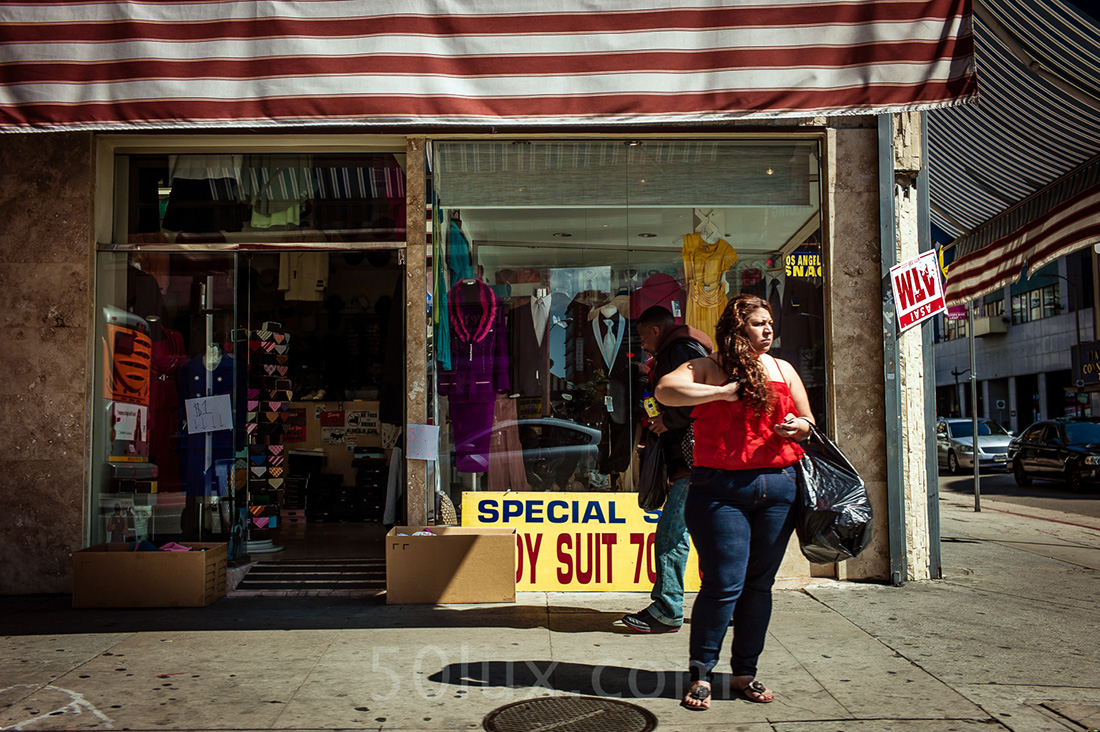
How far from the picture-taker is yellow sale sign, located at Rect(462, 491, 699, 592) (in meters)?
6.78

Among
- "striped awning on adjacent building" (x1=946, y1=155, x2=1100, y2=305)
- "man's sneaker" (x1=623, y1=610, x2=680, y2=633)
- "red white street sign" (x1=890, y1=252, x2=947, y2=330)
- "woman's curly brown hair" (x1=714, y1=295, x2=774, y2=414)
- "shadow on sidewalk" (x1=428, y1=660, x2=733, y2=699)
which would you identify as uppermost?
"striped awning on adjacent building" (x1=946, y1=155, x2=1100, y2=305)

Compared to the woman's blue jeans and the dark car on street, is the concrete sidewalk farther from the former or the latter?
the dark car on street

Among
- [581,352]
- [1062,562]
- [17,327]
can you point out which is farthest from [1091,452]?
[17,327]

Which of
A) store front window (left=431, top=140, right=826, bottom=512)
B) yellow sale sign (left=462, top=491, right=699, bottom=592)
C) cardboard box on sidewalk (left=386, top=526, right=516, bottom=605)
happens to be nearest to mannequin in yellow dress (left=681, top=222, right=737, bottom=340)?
store front window (left=431, top=140, right=826, bottom=512)

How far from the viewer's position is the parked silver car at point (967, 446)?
81.4 ft

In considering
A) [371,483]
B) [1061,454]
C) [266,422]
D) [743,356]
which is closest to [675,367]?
[743,356]

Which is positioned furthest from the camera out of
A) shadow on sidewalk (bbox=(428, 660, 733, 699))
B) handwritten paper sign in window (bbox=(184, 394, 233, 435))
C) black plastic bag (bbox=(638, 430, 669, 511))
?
handwritten paper sign in window (bbox=(184, 394, 233, 435))

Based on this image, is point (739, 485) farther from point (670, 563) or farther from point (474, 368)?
point (474, 368)

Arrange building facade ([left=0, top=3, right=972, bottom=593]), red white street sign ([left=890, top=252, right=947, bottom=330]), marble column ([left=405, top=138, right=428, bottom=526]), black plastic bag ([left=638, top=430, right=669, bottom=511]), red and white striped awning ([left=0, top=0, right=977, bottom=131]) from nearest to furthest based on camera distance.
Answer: red and white striped awning ([left=0, top=0, right=977, bottom=131])
black plastic bag ([left=638, top=430, right=669, bottom=511])
red white street sign ([left=890, top=252, right=947, bottom=330])
building facade ([left=0, top=3, right=972, bottom=593])
marble column ([left=405, top=138, right=428, bottom=526])

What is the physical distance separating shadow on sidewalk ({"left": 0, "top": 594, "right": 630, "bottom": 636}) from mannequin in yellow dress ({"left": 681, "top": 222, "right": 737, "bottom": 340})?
284cm

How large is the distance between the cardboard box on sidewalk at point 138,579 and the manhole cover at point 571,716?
10.8 ft

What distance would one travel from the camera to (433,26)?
5207 millimetres

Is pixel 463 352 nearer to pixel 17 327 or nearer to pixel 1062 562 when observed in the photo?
pixel 17 327

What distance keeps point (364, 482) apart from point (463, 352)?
372 centimetres
